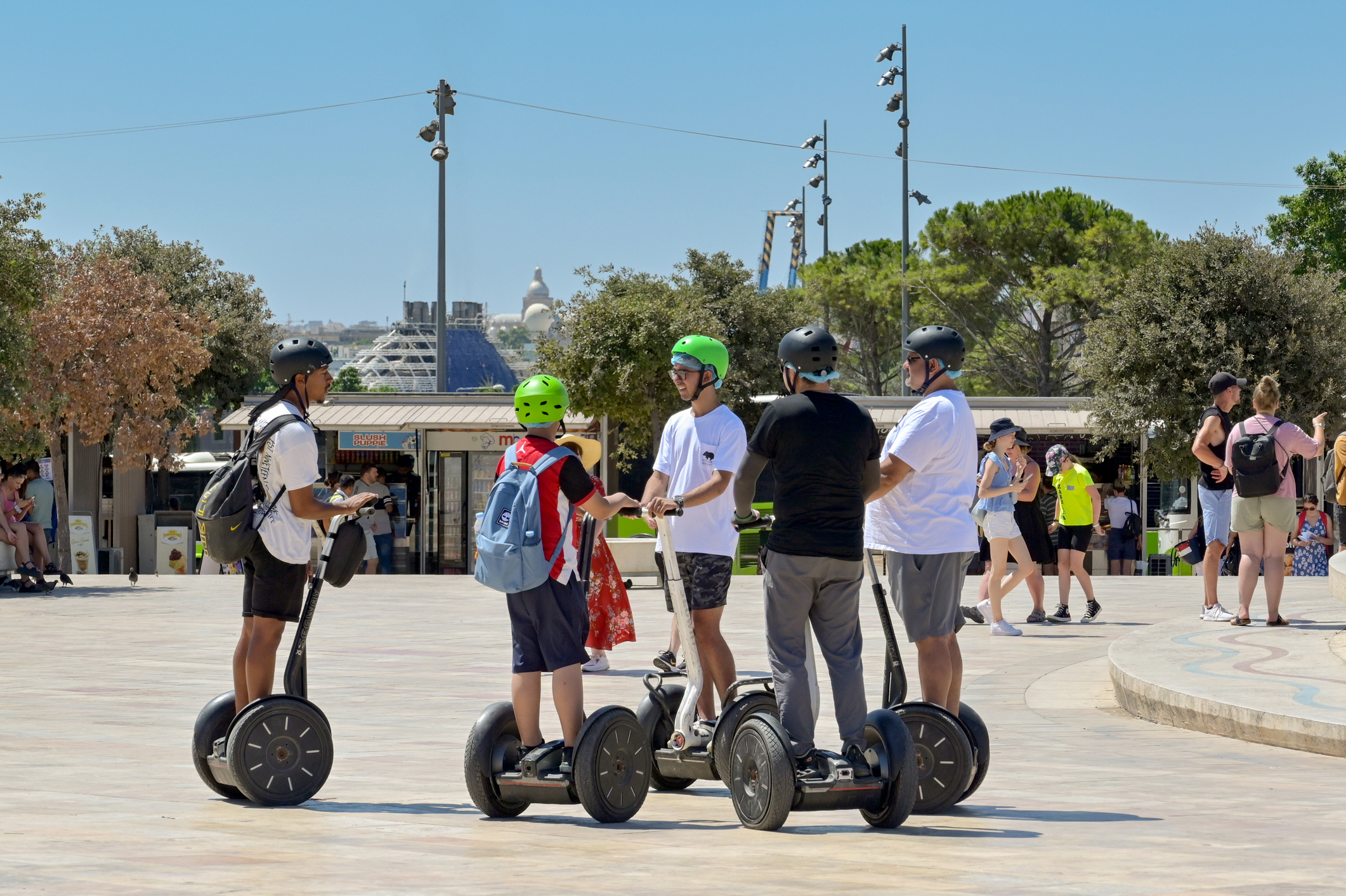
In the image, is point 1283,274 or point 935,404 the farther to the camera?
point 1283,274

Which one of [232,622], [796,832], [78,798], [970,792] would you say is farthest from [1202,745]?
[232,622]

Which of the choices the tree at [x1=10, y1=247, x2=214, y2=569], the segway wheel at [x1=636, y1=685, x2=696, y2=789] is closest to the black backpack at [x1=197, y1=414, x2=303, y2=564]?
the segway wheel at [x1=636, y1=685, x2=696, y2=789]

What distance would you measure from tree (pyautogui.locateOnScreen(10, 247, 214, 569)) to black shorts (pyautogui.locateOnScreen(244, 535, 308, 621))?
19662mm

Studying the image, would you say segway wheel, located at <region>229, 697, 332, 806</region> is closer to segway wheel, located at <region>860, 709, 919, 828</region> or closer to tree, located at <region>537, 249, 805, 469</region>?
segway wheel, located at <region>860, 709, 919, 828</region>

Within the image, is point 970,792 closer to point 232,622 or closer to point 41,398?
point 232,622

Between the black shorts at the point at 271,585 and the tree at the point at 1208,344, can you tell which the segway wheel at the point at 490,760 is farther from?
the tree at the point at 1208,344

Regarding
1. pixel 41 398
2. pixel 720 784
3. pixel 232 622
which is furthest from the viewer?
pixel 41 398

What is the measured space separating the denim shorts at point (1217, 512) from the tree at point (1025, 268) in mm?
32432

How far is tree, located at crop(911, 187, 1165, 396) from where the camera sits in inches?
1742

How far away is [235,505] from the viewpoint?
18.6ft

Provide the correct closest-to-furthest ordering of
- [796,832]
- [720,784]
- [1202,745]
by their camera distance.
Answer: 1. [796,832]
2. [720,784]
3. [1202,745]

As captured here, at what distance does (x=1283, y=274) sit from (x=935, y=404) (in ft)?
81.1

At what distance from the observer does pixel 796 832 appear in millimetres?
5156

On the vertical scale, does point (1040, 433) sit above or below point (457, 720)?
above
